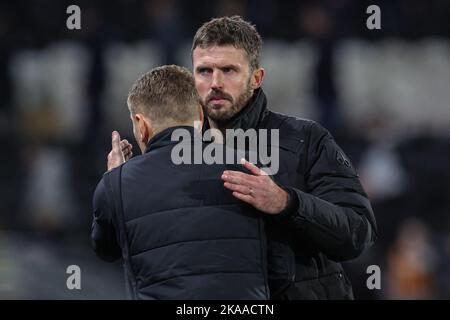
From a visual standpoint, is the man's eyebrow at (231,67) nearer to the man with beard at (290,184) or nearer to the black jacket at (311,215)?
the man with beard at (290,184)

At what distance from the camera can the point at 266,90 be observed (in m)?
9.41

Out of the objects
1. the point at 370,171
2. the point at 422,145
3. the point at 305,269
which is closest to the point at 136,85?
the point at 305,269

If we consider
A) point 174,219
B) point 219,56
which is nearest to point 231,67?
point 219,56

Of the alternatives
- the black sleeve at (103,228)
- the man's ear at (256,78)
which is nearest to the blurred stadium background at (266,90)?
the man's ear at (256,78)

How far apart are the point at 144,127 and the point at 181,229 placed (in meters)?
0.37

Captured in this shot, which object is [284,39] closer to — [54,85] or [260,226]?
[54,85]

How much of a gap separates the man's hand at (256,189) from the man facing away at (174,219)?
5 cm

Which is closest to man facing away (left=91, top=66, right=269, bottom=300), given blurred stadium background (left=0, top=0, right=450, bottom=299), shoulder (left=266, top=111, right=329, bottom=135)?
shoulder (left=266, top=111, right=329, bottom=135)

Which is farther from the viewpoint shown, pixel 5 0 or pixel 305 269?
pixel 5 0

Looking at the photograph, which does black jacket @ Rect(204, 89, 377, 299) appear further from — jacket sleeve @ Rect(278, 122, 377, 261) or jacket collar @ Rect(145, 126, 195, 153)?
jacket collar @ Rect(145, 126, 195, 153)

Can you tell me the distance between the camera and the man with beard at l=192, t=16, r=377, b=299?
298cm

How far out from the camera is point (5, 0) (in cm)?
1030

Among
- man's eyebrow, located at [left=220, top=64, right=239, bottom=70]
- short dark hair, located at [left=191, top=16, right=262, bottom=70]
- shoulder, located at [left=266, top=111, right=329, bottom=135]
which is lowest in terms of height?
shoulder, located at [left=266, top=111, right=329, bottom=135]
